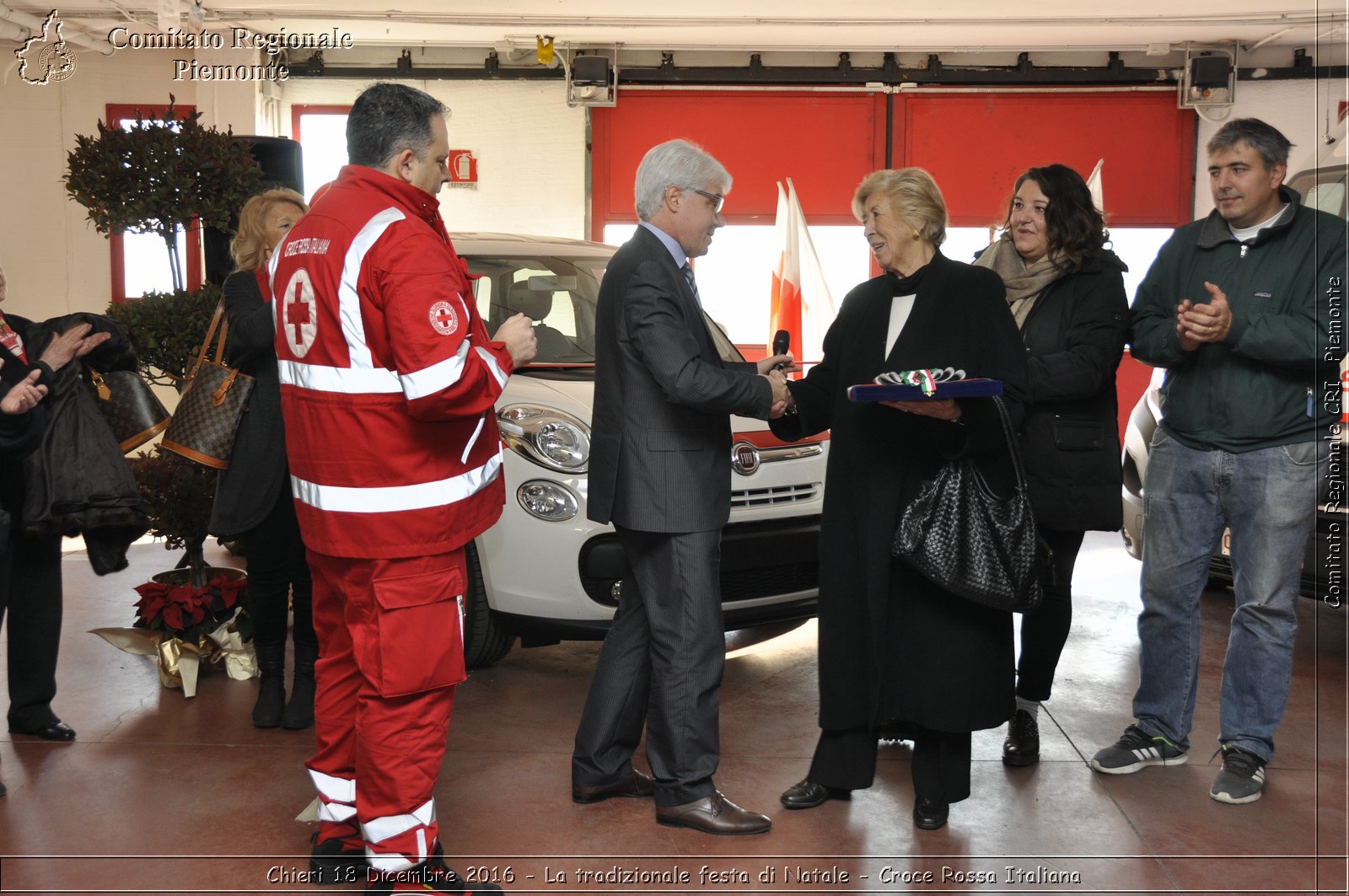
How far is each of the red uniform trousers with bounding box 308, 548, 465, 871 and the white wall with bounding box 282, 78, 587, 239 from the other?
784 centimetres

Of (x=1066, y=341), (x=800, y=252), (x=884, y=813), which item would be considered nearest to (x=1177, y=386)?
(x=1066, y=341)

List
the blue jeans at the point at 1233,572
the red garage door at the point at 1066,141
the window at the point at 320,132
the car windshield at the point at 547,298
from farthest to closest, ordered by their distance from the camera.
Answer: the window at the point at 320,132 → the red garage door at the point at 1066,141 → the car windshield at the point at 547,298 → the blue jeans at the point at 1233,572

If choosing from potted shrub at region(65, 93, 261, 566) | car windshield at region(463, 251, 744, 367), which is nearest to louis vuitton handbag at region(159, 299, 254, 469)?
potted shrub at region(65, 93, 261, 566)

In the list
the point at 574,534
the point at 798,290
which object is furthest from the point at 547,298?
the point at 798,290

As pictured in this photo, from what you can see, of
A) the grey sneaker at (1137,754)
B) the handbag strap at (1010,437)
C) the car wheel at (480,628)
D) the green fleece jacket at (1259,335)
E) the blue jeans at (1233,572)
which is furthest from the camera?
the car wheel at (480,628)

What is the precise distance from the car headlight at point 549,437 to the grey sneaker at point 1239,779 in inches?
84.5

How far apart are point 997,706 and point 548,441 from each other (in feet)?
5.56

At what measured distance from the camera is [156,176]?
4305mm

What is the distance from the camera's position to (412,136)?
2.47 metres

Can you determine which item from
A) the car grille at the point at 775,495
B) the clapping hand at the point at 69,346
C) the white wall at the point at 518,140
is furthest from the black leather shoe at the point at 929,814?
the white wall at the point at 518,140

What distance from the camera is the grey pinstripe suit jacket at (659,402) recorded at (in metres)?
2.83

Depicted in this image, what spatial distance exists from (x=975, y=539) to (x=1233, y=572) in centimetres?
103

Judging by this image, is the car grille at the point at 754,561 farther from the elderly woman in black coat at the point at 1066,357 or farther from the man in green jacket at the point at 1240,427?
the man in green jacket at the point at 1240,427

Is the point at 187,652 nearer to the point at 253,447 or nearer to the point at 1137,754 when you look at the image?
the point at 253,447
